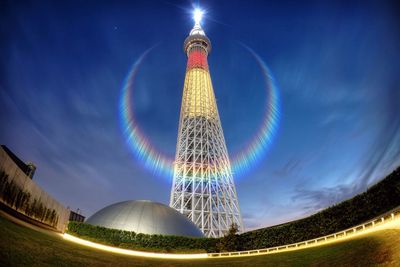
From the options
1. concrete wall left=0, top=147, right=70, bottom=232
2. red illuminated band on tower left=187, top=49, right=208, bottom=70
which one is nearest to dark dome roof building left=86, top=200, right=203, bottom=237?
concrete wall left=0, top=147, right=70, bottom=232

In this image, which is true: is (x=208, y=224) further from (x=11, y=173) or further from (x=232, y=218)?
(x=11, y=173)

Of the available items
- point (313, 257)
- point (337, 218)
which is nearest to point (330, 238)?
point (337, 218)

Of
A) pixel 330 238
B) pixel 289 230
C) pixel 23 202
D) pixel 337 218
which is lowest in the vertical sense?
pixel 330 238

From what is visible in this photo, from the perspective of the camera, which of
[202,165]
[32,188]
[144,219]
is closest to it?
[32,188]

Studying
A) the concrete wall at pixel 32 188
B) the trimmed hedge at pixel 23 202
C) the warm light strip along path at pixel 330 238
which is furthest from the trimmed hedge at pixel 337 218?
the trimmed hedge at pixel 23 202

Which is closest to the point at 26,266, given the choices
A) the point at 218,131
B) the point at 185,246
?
the point at 185,246

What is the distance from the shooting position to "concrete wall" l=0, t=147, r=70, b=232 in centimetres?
1395

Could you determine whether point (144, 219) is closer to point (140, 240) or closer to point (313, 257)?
point (140, 240)

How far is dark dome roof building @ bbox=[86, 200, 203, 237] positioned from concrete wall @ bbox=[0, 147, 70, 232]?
9559 millimetres

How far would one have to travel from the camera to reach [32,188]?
59.4ft

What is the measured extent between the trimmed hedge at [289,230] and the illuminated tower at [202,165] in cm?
2431

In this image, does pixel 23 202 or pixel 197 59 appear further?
pixel 197 59

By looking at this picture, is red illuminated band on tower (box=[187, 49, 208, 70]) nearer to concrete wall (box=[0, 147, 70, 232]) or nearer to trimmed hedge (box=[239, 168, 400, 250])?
trimmed hedge (box=[239, 168, 400, 250])

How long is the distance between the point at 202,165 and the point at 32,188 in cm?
4721
